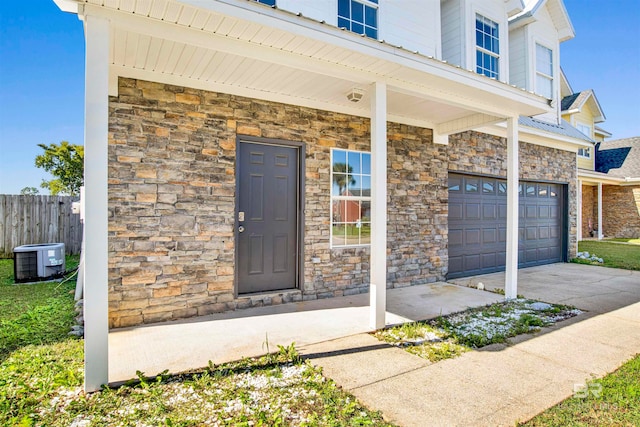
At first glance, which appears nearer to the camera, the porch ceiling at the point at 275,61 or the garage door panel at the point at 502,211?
the porch ceiling at the point at 275,61

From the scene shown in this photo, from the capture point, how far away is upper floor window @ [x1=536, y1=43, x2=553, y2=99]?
8680mm

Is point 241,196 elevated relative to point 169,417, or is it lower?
elevated

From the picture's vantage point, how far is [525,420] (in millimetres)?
2230

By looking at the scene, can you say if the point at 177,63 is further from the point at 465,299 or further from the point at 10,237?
the point at 10,237

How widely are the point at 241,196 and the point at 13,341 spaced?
107 inches

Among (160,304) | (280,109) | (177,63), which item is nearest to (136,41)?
(177,63)

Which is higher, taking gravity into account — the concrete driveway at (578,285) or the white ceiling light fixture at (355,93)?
the white ceiling light fixture at (355,93)

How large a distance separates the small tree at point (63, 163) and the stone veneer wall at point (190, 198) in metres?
13.5

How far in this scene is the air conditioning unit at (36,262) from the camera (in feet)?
18.7

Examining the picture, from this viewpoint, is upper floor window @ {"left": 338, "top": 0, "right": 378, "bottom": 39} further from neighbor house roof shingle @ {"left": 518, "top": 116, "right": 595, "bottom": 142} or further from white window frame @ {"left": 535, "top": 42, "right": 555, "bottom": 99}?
white window frame @ {"left": 535, "top": 42, "right": 555, "bottom": 99}

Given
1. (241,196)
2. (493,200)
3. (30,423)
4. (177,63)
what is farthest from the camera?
(493,200)

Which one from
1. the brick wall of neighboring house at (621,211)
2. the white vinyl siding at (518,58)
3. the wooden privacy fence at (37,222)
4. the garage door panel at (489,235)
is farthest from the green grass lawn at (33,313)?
the brick wall of neighboring house at (621,211)

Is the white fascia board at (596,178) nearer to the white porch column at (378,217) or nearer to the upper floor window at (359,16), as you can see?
the upper floor window at (359,16)

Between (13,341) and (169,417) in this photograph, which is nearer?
(169,417)
